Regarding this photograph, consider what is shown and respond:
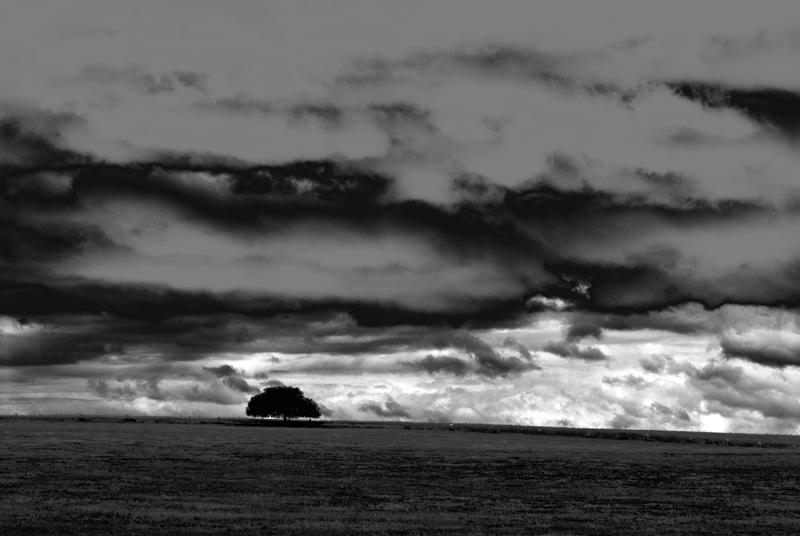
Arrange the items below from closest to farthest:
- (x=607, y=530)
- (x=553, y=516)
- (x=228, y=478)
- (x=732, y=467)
Result: (x=607, y=530) → (x=553, y=516) → (x=228, y=478) → (x=732, y=467)

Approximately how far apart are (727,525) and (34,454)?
194ft

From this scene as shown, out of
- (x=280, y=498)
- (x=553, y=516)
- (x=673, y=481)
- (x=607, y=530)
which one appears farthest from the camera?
(x=673, y=481)

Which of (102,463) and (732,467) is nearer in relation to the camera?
(102,463)

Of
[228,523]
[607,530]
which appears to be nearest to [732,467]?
[607,530]

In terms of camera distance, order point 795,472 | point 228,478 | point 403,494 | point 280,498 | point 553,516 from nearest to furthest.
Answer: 1. point 553,516
2. point 280,498
3. point 403,494
4. point 228,478
5. point 795,472

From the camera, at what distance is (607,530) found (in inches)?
1321

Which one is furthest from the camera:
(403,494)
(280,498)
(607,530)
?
(403,494)

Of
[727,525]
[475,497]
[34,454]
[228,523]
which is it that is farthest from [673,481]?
[34,454]

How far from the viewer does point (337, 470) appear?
62219 mm

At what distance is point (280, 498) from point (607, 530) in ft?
54.5

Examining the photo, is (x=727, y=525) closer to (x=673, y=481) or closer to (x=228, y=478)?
(x=673, y=481)

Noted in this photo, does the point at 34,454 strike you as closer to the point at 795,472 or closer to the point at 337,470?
the point at 337,470

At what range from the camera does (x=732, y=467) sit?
78.4 meters

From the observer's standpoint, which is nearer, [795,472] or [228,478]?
[228,478]
